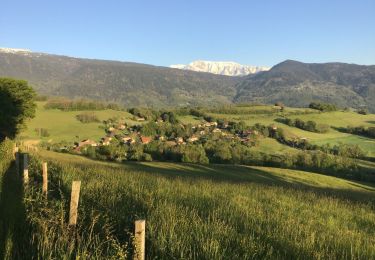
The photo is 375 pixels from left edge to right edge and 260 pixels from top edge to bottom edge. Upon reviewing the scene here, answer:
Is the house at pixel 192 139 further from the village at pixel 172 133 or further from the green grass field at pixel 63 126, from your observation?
the green grass field at pixel 63 126

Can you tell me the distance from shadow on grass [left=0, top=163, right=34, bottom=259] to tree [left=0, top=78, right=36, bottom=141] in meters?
47.6

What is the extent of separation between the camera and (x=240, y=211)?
1138 centimetres

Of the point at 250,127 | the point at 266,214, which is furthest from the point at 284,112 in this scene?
the point at 266,214

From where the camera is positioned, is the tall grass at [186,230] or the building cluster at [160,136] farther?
the building cluster at [160,136]

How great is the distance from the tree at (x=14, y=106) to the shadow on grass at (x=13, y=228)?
47.6m

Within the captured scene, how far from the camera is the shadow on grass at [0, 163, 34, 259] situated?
763 centimetres

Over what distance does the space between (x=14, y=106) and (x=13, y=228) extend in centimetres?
5466

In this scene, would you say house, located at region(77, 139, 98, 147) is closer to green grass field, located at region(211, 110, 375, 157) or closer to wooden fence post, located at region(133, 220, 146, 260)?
green grass field, located at region(211, 110, 375, 157)

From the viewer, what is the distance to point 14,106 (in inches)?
2350

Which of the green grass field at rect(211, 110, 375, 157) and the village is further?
the green grass field at rect(211, 110, 375, 157)

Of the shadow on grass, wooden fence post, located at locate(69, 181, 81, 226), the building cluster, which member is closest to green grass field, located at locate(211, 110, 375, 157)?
the building cluster

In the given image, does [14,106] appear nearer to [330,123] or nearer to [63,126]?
[63,126]

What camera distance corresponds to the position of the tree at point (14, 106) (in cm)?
5775

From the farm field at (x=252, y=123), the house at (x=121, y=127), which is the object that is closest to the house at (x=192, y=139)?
the farm field at (x=252, y=123)
